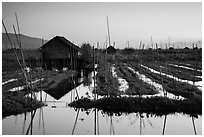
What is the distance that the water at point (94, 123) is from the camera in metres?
5.00

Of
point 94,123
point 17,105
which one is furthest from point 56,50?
point 94,123

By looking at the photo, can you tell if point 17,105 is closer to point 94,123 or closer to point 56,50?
point 94,123

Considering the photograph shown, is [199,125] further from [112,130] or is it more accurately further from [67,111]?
[67,111]

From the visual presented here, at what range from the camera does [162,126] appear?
530 centimetres

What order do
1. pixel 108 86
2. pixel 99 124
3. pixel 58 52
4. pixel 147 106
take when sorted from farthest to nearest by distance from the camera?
1. pixel 58 52
2. pixel 108 86
3. pixel 147 106
4. pixel 99 124

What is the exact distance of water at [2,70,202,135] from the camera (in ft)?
16.4

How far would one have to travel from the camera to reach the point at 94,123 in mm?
5504

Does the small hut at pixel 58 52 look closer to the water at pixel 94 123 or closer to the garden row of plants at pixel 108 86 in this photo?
the garden row of plants at pixel 108 86

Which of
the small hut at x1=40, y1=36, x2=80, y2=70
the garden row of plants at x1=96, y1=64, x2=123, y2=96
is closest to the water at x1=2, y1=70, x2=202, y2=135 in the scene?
the garden row of plants at x1=96, y1=64, x2=123, y2=96

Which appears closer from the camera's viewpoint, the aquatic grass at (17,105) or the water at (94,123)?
the water at (94,123)

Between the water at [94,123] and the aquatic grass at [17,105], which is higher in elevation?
the aquatic grass at [17,105]

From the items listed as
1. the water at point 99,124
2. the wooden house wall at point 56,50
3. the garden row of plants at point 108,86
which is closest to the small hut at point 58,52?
the wooden house wall at point 56,50

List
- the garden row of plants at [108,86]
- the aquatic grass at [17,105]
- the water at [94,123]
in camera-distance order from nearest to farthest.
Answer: the water at [94,123] < the aquatic grass at [17,105] < the garden row of plants at [108,86]

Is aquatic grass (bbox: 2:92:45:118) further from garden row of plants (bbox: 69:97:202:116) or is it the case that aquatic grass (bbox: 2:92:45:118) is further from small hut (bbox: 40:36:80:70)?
small hut (bbox: 40:36:80:70)
